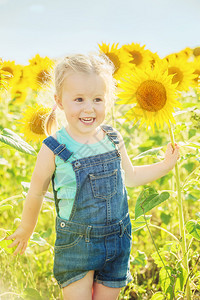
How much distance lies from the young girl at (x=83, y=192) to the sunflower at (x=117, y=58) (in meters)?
0.68

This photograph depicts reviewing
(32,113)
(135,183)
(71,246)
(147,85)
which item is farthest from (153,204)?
(32,113)

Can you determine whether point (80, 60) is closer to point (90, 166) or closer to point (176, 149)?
point (90, 166)

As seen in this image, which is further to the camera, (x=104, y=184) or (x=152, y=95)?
(x=152, y=95)

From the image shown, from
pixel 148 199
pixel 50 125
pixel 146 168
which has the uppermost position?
pixel 50 125

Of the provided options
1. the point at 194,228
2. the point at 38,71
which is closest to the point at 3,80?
the point at 38,71

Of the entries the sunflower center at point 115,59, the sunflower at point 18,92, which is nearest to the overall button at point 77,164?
the sunflower center at point 115,59

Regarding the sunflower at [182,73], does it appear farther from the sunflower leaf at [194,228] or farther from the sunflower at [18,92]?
the sunflower at [18,92]

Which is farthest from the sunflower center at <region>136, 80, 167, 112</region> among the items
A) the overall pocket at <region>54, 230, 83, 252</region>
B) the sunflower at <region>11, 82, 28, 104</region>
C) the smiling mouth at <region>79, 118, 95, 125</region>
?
the sunflower at <region>11, 82, 28, 104</region>

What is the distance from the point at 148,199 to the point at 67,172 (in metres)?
0.37

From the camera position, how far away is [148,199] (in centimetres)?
153

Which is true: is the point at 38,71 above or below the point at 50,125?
above

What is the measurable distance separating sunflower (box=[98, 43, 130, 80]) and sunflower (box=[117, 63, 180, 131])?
590mm

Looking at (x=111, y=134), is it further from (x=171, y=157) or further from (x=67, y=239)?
(x=67, y=239)

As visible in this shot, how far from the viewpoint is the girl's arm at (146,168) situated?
1.58m
